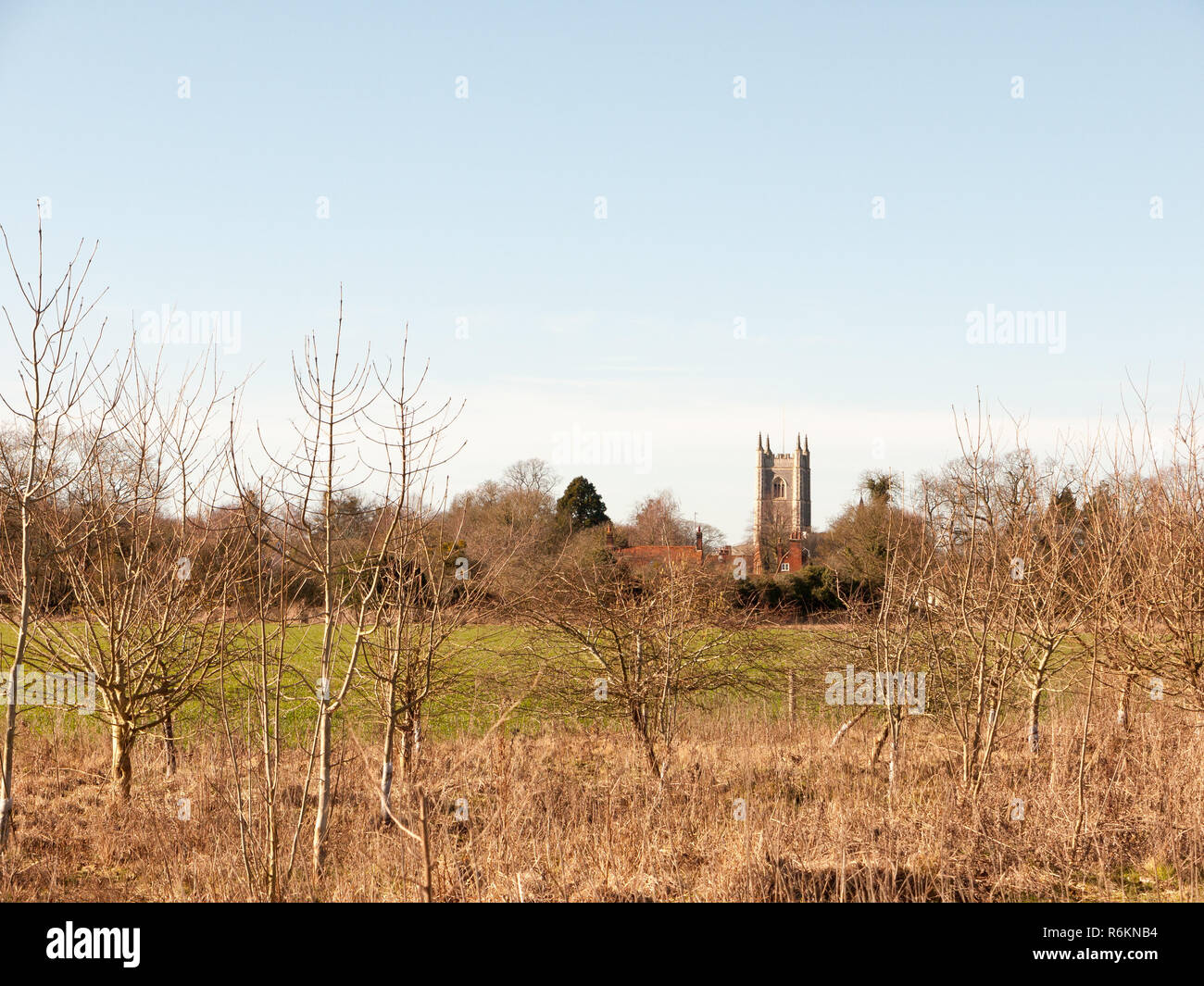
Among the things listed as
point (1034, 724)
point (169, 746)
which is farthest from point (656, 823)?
point (1034, 724)

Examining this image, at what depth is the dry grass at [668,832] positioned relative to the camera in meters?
5.26

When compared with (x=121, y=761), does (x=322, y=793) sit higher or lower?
higher

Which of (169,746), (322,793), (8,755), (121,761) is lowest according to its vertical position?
(169,746)

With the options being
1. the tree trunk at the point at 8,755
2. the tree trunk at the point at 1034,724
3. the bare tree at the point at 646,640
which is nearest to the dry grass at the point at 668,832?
the tree trunk at the point at 1034,724

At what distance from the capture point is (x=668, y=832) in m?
6.40

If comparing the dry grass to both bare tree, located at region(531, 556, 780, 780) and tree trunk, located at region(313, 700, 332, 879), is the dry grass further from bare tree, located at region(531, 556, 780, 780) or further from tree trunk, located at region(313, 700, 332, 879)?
bare tree, located at region(531, 556, 780, 780)

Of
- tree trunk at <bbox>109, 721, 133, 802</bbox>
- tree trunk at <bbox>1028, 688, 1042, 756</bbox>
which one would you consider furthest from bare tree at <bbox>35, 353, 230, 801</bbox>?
tree trunk at <bbox>1028, 688, 1042, 756</bbox>

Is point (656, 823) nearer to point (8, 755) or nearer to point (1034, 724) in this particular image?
point (8, 755)

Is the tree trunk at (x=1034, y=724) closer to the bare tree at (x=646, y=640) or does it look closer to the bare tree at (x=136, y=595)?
the bare tree at (x=646, y=640)

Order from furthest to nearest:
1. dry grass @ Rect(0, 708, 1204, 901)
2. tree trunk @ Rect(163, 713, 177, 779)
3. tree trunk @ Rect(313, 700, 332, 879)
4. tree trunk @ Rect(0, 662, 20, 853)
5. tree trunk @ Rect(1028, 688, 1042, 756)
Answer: tree trunk @ Rect(1028, 688, 1042, 756), tree trunk @ Rect(163, 713, 177, 779), dry grass @ Rect(0, 708, 1204, 901), tree trunk @ Rect(313, 700, 332, 879), tree trunk @ Rect(0, 662, 20, 853)

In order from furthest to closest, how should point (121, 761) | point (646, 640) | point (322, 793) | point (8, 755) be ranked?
point (646, 640) → point (121, 761) → point (322, 793) → point (8, 755)

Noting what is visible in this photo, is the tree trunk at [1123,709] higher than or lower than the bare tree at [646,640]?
lower

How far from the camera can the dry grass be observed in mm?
5262
